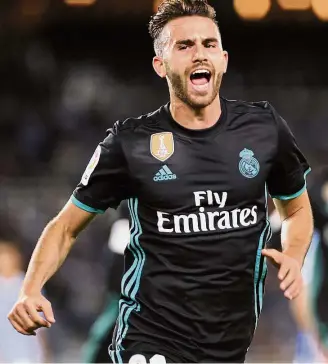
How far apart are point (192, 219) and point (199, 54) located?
1.92 ft

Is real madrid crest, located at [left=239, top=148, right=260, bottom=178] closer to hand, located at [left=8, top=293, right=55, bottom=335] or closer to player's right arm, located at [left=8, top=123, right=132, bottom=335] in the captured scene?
player's right arm, located at [left=8, top=123, right=132, bottom=335]

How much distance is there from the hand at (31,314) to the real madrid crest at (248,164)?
85 centimetres

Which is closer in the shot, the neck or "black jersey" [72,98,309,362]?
"black jersey" [72,98,309,362]

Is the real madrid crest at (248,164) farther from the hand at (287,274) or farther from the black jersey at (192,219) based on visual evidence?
the hand at (287,274)

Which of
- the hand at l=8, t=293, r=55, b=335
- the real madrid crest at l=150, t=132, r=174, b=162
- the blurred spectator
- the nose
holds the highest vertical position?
the nose

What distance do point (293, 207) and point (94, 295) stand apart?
12.6ft

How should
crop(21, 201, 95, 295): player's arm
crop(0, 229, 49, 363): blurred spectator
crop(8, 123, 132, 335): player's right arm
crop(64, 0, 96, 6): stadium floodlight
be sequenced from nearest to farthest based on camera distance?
crop(21, 201, 95, 295): player's arm → crop(8, 123, 132, 335): player's right arm → crop(0, 229, 49, 363): blurred spectator → crop(64, 0, 96, 6): stadium floodlight

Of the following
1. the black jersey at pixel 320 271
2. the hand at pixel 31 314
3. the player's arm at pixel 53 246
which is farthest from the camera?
the black jersey at pixel 320 271

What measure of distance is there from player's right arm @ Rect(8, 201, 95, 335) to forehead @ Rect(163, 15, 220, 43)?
725 millimetres

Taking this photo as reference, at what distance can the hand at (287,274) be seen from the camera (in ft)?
8.35

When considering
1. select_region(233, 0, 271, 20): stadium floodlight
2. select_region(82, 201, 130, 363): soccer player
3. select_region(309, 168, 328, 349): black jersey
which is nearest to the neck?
select_region(82, 201, 130, 363): soccer player

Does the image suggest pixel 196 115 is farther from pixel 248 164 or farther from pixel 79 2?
pixel 79 2

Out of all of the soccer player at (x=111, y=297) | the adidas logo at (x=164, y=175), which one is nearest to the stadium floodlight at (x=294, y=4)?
the soccer player at (x=111, y=297)

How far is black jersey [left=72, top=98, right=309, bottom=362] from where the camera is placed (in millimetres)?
2801
